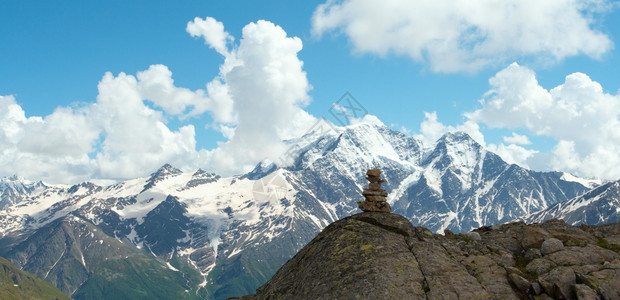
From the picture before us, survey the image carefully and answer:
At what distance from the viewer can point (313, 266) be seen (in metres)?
22.8

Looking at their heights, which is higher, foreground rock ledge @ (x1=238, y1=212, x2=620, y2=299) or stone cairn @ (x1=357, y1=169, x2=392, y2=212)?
stone cairn @ (x1=357, y1=169, x2=392, y2=212)

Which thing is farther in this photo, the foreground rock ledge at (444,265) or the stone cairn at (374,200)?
the stone cairn at (374,200)

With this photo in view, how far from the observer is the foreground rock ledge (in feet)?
65.0

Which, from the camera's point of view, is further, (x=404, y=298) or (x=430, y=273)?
(x=430, y=273)

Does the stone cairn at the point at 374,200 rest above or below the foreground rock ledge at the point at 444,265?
above

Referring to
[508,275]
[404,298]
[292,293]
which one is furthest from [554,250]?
[292,293]

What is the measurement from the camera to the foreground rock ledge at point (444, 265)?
19.8 meters

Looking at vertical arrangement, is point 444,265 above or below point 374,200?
below

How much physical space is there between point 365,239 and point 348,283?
320 cm

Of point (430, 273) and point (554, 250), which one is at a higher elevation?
point (554, 250)

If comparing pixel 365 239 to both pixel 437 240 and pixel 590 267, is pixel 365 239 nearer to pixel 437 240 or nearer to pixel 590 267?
pixel 437 240

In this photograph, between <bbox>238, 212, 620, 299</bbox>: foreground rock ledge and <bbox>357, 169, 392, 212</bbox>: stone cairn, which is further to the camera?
<bbox>357, 169, 392, 212</bbox>: stone cairn

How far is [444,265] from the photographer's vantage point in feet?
70.4

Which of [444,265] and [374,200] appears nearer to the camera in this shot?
[444,265]
